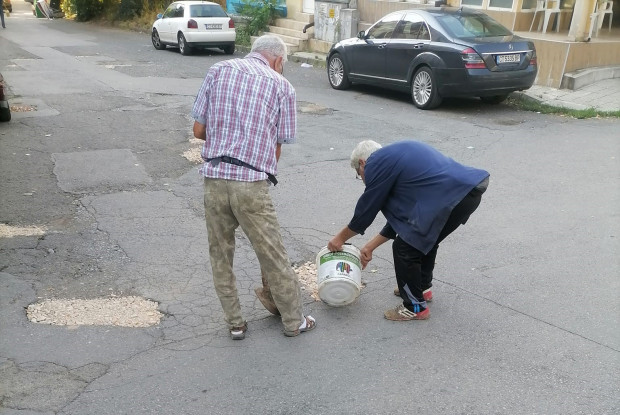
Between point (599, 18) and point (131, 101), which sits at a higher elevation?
point (599, 18)

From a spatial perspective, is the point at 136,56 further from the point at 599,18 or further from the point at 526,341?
the point at 526,341

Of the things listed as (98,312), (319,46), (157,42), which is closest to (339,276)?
(98,312)

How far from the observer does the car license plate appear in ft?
37.2

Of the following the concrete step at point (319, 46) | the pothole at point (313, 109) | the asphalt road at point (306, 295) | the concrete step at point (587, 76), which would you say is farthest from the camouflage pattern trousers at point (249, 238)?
the concrete step at point (319, 46)

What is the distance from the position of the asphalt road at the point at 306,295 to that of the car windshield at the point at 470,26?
90.1 inches

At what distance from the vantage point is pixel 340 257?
4.66m

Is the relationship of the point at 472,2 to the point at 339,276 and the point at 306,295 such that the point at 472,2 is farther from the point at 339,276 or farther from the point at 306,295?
the point at 339,276

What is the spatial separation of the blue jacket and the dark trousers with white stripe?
0.09 metres

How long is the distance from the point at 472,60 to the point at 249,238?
8110mm

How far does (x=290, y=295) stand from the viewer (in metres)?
4.36

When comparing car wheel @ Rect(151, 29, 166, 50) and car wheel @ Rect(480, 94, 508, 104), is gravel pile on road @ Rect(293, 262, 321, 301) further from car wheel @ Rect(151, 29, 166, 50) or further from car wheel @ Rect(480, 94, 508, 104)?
car wheel @ Rect(151, 29, 166, 50)

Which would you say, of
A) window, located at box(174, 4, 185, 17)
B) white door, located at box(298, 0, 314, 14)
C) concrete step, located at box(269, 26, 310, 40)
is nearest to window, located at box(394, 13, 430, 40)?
concrete step, located at box(269, 26, 310, 40)

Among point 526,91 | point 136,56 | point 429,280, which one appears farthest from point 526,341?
point 136,56

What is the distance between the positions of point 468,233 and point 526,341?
80.4 inches
